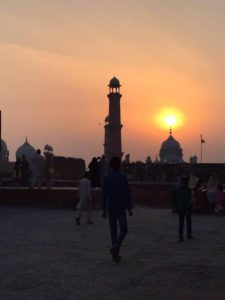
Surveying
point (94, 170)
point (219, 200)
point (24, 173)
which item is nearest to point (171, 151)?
point (24, 173)

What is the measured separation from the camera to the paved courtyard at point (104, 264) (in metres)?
6.18

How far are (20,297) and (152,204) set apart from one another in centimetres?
1655

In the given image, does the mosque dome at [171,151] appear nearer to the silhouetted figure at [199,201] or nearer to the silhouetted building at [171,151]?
the silhouetted building at [171,151]

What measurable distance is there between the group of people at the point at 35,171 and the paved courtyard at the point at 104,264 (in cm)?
627

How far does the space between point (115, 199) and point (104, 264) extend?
98cm

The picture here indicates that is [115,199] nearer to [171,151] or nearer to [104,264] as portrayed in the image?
[104,264]

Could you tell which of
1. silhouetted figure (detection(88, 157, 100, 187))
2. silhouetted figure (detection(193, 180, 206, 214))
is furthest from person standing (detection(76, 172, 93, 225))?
silhouetted figure (detection(88, 157, 100, 187))

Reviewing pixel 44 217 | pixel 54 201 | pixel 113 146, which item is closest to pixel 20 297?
pixel 44 217

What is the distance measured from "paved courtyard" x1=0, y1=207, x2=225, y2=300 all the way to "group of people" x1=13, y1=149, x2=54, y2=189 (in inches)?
247

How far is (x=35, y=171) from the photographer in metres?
19.8

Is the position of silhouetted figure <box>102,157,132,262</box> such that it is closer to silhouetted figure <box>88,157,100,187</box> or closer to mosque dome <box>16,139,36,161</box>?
silhouetted figure <box>88,157,100,187</box>

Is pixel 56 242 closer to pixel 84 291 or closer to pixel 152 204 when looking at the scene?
pixel 84 291

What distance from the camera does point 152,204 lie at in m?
22.3

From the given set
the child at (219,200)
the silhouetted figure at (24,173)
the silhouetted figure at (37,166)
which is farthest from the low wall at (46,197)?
the silhouetted figure at (24,173)
